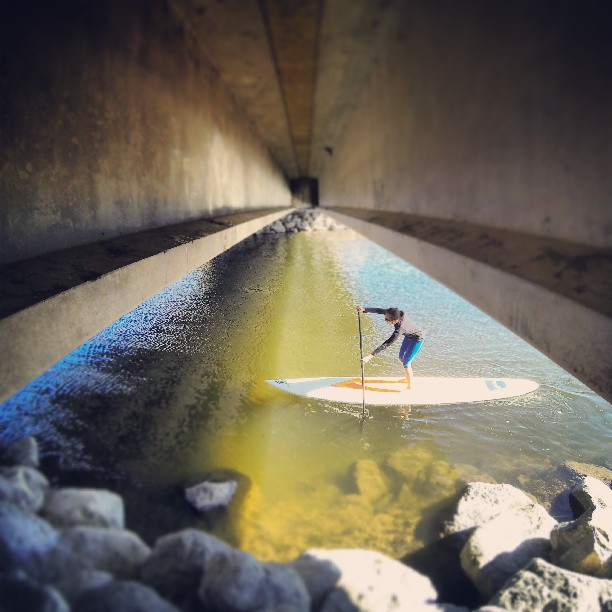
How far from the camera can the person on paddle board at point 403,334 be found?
816cm

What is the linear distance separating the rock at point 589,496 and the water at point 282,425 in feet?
2.46

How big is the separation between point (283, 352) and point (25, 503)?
828 cm

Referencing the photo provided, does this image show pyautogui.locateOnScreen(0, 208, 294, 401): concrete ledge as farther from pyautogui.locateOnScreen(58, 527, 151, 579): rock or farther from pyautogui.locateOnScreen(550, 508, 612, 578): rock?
pyautogui.locateOnScreen(550, 508, 612, 578): rock

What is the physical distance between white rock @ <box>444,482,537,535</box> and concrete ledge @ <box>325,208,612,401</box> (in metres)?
3.51

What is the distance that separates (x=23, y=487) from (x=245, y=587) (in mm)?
1217

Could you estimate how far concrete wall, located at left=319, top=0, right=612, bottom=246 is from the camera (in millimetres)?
1938

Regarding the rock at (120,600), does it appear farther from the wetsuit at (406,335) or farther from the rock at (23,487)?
the wetsuit at (406,335)

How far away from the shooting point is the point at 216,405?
24.6 feet

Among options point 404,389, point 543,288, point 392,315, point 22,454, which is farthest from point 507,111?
point 404,389

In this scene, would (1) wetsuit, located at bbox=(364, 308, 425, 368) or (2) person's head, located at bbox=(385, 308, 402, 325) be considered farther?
(1) wetsuit, located at bbox=(364, 308, 425, 368)

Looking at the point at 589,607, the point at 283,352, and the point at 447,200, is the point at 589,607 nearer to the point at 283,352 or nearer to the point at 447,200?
the point at 447,200

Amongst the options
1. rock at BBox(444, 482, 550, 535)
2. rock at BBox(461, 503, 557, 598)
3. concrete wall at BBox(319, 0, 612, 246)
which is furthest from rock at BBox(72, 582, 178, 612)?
rock at BBox(444, 482, 550, 535)

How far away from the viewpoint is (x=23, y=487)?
2.24 m

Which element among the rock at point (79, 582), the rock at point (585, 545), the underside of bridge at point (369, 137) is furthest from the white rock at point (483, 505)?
the rock at point (79, 582)
